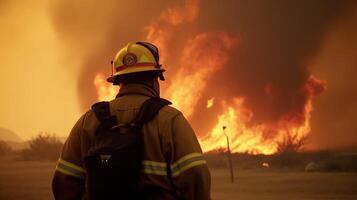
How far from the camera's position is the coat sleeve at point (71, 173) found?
8.60 feet

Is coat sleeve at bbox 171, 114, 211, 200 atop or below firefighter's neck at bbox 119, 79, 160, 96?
below

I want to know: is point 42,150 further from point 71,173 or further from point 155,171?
point 155,171

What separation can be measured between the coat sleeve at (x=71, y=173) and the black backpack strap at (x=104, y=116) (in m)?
0.16

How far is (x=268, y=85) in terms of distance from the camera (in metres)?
26.2

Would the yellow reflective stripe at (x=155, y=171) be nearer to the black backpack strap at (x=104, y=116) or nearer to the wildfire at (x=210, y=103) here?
the black backpack strap at (x=104, y=116)

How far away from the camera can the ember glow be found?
76.0ft

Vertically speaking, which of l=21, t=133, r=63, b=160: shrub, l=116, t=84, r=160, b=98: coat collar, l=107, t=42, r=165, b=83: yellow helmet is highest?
l=21, t=133, r=63, b=160: shrub

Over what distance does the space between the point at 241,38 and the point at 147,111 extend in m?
25.1

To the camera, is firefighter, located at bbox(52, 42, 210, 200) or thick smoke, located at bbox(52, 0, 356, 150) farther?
thick smoke, located at bbox(52, 0, 356, 150)

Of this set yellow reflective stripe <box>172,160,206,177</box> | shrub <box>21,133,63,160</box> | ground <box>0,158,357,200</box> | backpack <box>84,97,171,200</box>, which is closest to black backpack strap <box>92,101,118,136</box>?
backpack <box>84,97,171,200</box>

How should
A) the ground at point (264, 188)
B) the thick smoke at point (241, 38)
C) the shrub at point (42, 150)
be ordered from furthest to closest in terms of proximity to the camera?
the shrub at point (42, 150) → the thick smoke at point (241, 38) → the ground at point (264, 188)

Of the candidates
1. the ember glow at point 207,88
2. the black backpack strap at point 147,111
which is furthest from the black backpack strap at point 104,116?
the ember glow at point 207,88

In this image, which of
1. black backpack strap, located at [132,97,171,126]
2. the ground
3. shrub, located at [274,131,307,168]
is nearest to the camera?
black backpack strap, located at [132,97,171,126]

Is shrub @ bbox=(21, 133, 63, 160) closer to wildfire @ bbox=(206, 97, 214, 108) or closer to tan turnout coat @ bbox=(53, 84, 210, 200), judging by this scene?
A: wildfire @ bbox=(206, 97, 214, 108)
